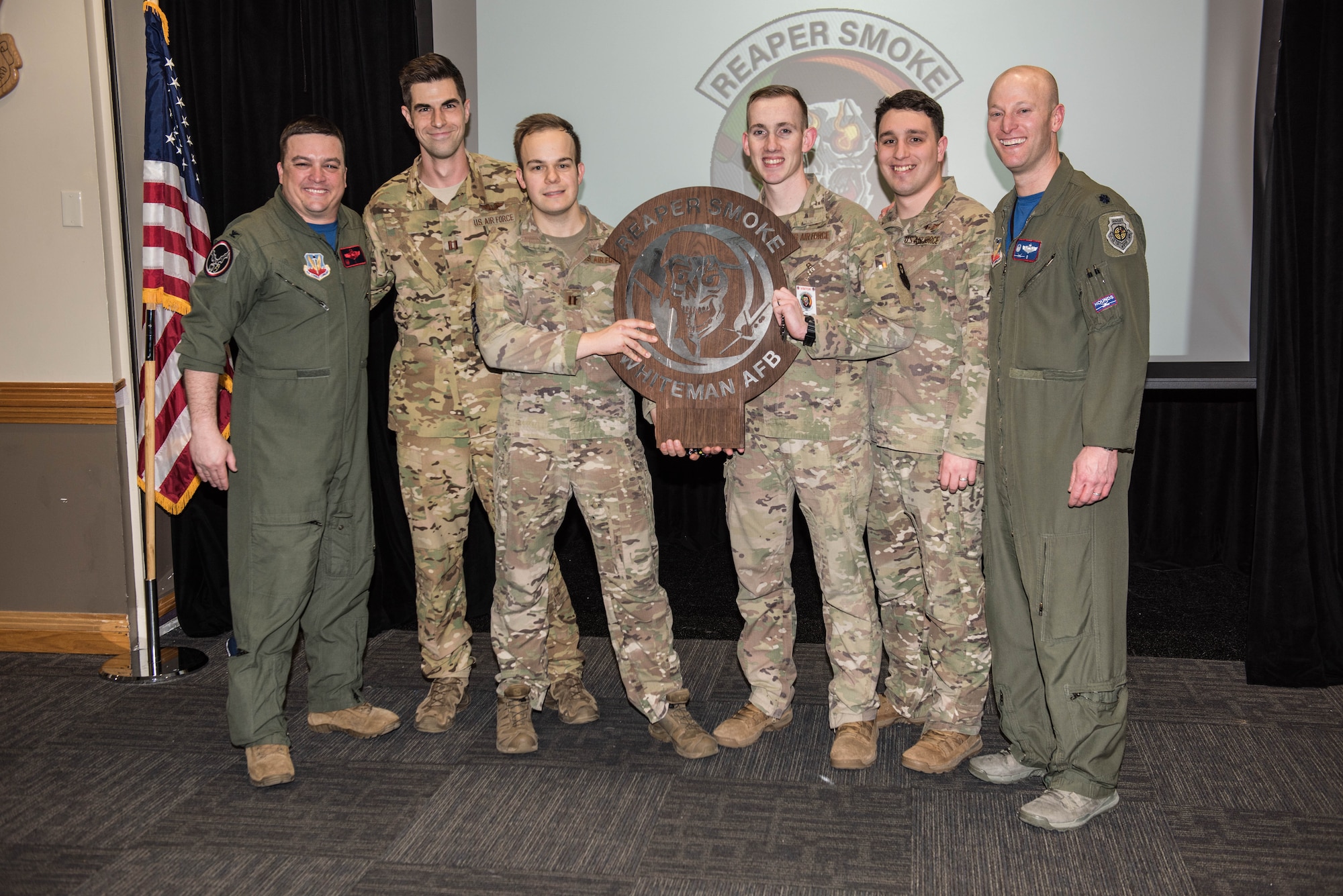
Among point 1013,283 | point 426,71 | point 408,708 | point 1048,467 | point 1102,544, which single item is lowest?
point 408,708

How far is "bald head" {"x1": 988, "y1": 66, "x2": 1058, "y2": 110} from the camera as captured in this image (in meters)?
2.43

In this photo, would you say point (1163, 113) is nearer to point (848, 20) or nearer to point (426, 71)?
point (848, 20)

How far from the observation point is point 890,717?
306 centimetres

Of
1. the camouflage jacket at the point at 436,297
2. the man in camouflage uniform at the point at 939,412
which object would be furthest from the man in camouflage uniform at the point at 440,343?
the man in camouflage uniform at the point at 939,412

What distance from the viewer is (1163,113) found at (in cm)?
349

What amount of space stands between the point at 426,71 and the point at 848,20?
1.62 metres

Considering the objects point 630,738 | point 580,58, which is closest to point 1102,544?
point 630,738

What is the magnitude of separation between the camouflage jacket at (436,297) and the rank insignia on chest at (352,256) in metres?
0.10

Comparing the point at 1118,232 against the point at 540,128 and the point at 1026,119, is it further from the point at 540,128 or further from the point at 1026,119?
the point at 540,128

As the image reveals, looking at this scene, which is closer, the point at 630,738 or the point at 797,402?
the point at 797,402

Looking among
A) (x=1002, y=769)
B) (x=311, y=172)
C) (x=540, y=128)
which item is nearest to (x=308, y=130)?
(x=311, y=172)

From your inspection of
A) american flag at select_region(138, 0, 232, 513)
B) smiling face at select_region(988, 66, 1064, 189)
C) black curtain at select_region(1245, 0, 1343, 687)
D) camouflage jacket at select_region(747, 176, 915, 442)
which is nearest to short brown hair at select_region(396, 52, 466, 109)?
american flag at select_region(138, 0, 232, 513)

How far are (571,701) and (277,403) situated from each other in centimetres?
→ 128

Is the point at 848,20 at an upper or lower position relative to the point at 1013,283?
upper
